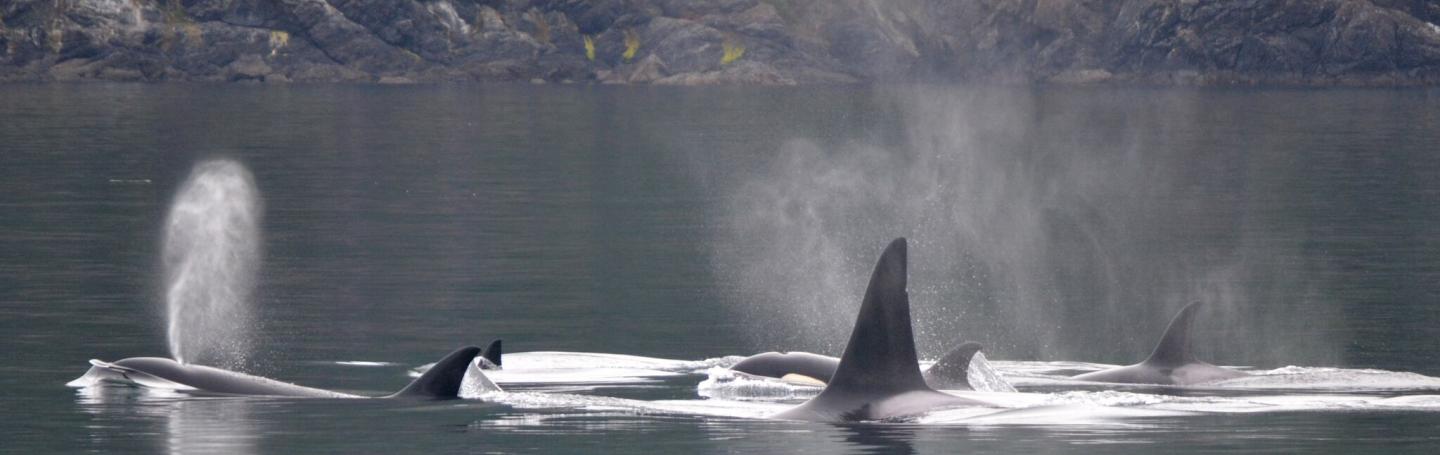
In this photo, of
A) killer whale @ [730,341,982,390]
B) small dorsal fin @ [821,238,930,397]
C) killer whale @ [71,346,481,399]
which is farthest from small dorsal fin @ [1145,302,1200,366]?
killer whale @ [71,346,481,399]

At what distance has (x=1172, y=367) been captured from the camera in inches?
1190

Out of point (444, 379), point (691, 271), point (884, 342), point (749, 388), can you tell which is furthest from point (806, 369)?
point (691, 271)

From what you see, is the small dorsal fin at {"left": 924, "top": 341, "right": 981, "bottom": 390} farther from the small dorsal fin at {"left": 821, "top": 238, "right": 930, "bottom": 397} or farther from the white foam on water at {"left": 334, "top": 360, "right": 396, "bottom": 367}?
the white foam on water at {"left": 334, "top": 360, "right": 396, "bottom": 367}

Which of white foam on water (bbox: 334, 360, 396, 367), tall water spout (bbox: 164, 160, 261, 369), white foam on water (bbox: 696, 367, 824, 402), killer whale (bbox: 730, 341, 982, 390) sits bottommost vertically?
white foam on water (bbox: 696, 367, 824, 402)

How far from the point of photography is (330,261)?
48.1m

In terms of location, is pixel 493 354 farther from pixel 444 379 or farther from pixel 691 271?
pixel 691 271

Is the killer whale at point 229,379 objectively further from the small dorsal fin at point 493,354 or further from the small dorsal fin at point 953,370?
the small dorsal fin at point 953,370

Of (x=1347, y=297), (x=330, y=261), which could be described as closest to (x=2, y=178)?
(x=330, y=261)

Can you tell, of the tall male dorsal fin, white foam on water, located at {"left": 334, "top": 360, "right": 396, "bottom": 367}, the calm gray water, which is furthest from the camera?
white foam on water, located at {"left": 334, "top": 360, "right": 396, "bottom": 367}

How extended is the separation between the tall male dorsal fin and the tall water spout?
5.96m

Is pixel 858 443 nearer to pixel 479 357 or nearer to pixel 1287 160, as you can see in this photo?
pixel 479 357

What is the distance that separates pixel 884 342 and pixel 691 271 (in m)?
23.6

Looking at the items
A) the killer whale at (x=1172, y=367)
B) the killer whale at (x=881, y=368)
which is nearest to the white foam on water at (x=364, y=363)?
the killer whale at (x=881, y=368)

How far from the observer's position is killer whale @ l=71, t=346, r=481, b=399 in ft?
88.1
